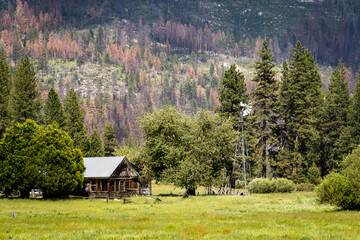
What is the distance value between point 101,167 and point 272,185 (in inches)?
1027

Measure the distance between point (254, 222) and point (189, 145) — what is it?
3351 cm

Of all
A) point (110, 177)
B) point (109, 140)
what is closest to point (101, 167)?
point (110, 177)

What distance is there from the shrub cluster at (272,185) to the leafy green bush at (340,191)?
30095 mm

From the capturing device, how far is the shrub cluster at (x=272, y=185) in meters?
62.0

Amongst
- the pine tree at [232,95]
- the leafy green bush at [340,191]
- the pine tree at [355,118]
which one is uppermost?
the pine tree at [232,95]

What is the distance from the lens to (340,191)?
31.1m

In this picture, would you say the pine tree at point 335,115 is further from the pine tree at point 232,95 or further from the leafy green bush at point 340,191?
the leafy green bush at point 340,191

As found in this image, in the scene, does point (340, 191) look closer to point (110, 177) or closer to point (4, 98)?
point (110, 177)

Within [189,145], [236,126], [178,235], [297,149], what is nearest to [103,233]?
[178,235]

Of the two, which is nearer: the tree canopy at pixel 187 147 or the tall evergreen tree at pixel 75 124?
the tree canopy at pixel 187 147

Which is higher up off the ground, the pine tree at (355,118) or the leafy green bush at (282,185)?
the pine tree at (355,118)

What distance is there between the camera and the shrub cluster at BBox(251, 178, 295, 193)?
6203 centimetres

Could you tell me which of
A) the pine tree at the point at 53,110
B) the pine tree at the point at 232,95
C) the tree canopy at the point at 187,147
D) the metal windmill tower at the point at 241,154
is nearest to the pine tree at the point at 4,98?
the pine tree at the point at 53,110

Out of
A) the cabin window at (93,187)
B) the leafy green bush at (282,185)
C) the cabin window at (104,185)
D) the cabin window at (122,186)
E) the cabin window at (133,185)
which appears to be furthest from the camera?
the leafy green bush at (282,185)
